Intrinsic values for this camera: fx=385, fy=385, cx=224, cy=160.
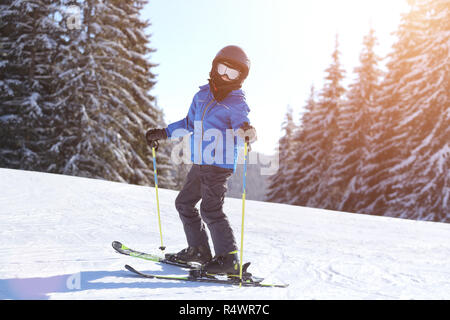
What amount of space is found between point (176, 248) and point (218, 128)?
1596mm

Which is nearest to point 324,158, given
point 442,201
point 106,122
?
point 442,201

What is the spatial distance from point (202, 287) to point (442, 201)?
45.9 feet

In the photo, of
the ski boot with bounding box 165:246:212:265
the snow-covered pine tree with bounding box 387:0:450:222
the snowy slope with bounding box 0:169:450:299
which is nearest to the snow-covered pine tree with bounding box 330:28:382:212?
the snow-covered pine tree with bounding box 387:0:450:222

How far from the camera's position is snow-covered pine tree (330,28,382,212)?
65.4 ft

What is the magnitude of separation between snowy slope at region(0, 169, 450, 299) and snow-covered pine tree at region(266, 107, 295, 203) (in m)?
18.8

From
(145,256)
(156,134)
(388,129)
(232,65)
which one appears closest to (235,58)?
(232,65)

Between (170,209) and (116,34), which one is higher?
(116,34)

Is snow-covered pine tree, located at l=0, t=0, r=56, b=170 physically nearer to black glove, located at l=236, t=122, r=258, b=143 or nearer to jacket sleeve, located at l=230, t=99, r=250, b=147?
jacket sleeve, located at l=230, t=99, r=250, b=147

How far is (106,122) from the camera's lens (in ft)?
57.4

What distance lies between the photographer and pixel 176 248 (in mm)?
4125

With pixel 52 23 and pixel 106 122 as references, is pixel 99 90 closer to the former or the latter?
pixel 106 122

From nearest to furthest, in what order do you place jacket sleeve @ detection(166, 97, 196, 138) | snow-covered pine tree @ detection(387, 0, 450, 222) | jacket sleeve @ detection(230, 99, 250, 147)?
1. jacket sleeve @ detection(230, 99, 250, 147)
2. jacket sleeve @ detection(166, 97, 196, 138)
3. snow-covered pine tree @ detection(387, 0, 450, 222)

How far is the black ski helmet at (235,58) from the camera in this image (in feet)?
10.4

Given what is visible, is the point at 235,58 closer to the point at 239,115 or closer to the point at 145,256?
the point at 239,115
